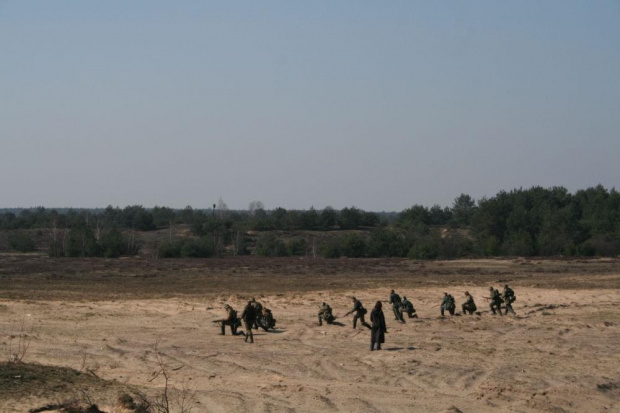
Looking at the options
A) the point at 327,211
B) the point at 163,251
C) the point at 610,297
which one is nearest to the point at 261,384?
the point at 610,297

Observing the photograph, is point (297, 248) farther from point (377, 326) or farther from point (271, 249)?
point (377, 326)

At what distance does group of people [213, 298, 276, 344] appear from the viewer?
22.1m

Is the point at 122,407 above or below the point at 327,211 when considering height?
below

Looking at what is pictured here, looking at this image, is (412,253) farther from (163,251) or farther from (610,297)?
(610,297)

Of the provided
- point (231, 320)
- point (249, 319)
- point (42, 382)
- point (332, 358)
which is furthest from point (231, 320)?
point (42, 382)

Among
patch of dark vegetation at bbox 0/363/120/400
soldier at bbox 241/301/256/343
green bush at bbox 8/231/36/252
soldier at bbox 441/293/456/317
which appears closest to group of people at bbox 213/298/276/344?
soldier at bbox 241/301/256/343

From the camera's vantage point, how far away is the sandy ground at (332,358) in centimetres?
1528

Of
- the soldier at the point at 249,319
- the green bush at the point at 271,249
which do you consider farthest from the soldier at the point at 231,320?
the green bush at the point at 271,249

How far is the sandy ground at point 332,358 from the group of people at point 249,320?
343mm

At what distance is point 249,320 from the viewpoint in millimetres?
22062

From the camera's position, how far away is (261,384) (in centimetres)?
1642

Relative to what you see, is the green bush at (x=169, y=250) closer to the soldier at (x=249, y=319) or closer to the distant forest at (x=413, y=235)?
the distant forest at (x=413, y=235)

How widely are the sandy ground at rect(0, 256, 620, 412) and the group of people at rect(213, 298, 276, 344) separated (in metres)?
0.34

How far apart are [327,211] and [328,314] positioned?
8769cm
